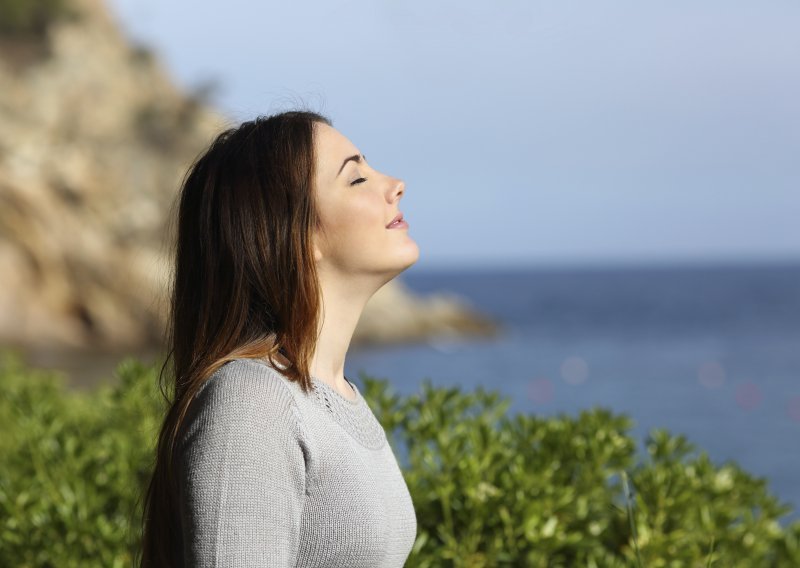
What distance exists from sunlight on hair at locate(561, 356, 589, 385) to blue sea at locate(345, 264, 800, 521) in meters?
0.05

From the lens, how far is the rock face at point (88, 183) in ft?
81.5

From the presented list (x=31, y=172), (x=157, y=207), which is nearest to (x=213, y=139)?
(x=31, y=172)

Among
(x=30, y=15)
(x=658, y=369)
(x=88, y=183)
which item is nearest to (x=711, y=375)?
(x=658, y=369)

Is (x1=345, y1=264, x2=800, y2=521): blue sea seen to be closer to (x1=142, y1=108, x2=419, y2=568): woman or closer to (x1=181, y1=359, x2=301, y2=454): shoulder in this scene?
(x1=142, y1=108, x2=419, y2=568): woman

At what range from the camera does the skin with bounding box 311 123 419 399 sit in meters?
2.29

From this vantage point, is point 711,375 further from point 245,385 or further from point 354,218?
point 245,385

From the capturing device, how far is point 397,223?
2.36 meters

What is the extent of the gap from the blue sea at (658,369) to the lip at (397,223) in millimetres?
2063

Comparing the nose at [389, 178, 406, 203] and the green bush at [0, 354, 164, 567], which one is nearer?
the nose at [389, 178, 406, 203]

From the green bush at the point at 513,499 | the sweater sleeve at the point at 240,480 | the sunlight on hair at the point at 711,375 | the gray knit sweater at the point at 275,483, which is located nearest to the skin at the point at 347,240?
the gray knit sweater at the point at 275,483

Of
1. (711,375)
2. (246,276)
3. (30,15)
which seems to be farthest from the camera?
(711,375)

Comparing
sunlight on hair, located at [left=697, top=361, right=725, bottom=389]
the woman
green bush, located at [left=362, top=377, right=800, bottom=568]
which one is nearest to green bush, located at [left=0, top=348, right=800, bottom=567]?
green bush, located at [left=362, top=377, right=800, bottom=568]

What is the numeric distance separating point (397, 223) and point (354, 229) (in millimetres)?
107

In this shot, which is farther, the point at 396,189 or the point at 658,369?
the point at 658,369
